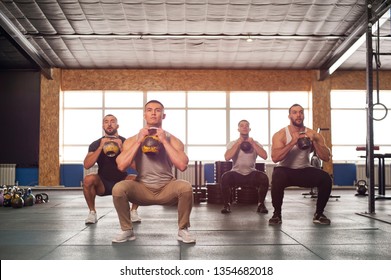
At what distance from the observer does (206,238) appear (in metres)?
3.05

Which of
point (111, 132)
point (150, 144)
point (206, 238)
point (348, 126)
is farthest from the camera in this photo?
point (348, 126)

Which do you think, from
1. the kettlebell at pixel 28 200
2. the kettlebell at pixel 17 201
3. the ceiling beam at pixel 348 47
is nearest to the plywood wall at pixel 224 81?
the ceiling beam at pixel 348 47

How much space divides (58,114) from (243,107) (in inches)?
179

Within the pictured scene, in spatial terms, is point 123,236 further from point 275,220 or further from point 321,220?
point 321,220

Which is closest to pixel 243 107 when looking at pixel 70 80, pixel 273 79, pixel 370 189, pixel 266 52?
pixel 273 79

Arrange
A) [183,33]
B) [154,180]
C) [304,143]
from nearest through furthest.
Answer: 1. [154,180]
2. [304,143]
3. [183,33]

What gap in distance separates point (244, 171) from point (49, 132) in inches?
284

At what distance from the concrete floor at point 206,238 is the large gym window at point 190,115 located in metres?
6.45

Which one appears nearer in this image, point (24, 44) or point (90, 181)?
point (90, 181)

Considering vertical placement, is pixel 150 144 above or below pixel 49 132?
below

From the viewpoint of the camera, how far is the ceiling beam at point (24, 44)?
24.4ft

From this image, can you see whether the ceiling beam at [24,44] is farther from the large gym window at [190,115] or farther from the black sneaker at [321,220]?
the black sneaker at [321,220]

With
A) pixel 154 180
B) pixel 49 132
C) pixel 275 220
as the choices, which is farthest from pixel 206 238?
pixel 49 132

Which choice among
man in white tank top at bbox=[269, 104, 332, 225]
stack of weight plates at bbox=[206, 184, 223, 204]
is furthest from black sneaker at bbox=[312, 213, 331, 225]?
stack of weight plates at bbox=[206, 184, 223, 204]
